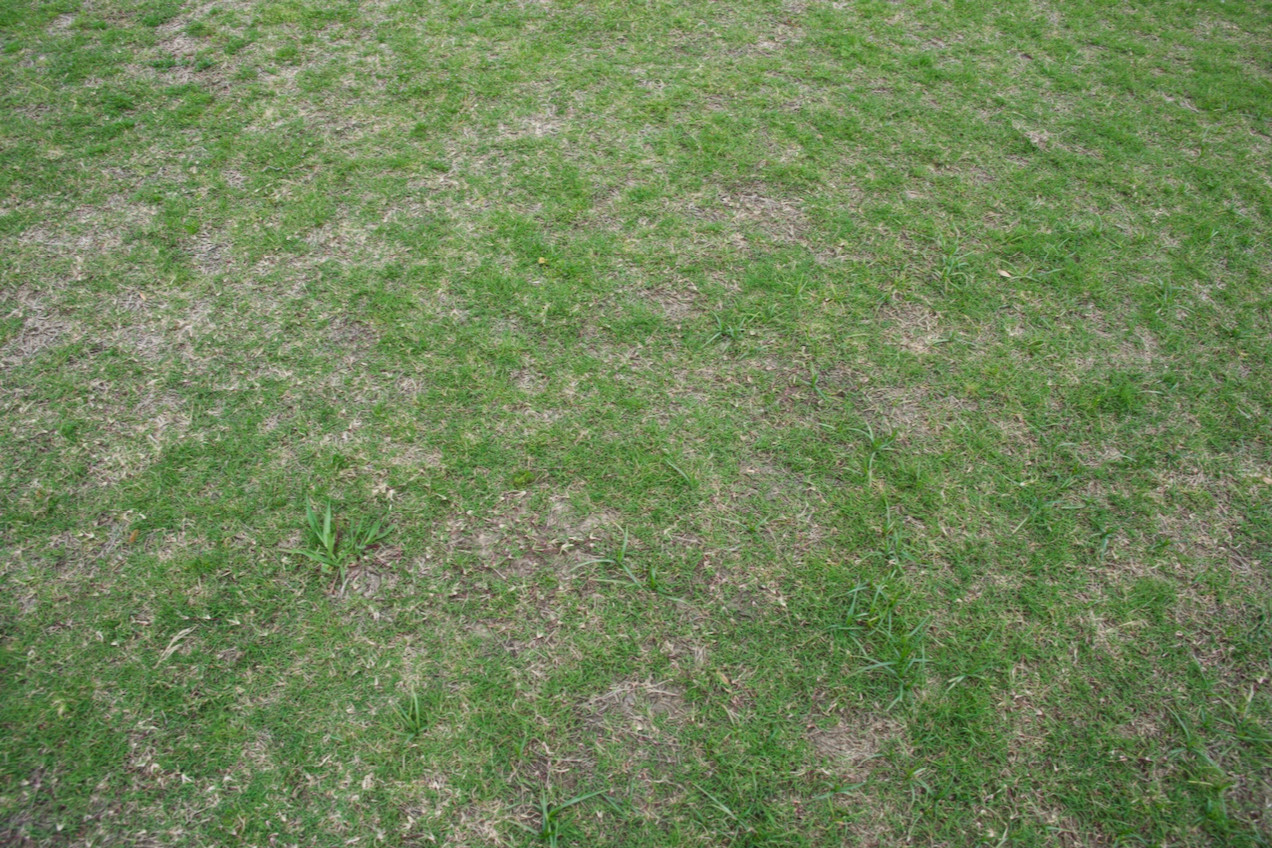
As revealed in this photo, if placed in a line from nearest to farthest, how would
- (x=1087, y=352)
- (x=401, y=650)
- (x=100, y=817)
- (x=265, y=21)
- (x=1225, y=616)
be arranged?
(x=100, y=817) < (x=401, y=650) < (x=1225, y=616) < (x=1087, y=352) < (x=265, y=21)

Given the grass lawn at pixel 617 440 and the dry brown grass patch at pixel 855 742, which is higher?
the grass lawn at pixel 617 440

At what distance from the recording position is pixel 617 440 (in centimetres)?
245

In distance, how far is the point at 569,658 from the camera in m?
2.02

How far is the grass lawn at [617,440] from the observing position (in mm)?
1854

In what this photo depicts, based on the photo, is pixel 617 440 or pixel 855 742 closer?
pixel 855 742

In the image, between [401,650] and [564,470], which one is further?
[564,470]

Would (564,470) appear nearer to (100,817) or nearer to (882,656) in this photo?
(882,656)

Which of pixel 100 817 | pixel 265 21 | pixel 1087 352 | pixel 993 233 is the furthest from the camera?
pixel 265 21

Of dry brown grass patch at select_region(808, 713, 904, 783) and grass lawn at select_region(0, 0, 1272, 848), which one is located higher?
grass lawn at select_region(0, 0, 1272, 848)

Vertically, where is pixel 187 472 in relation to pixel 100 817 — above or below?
above

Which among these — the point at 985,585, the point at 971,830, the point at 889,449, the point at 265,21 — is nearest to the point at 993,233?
the point at 889,449

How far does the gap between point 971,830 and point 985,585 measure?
27.1 inches

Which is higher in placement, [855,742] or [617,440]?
[617,440]

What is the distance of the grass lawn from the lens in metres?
1.85
